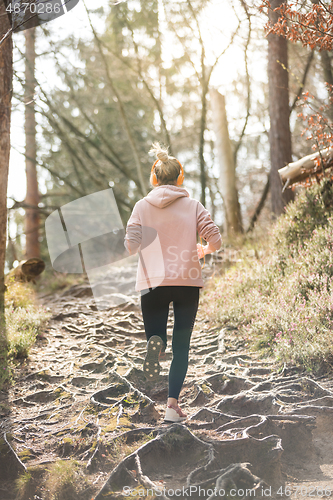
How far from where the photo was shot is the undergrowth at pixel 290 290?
424 cm

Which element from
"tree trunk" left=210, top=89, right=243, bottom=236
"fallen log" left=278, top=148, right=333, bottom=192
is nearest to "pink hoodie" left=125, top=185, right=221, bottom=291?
"fallen log" left=278, top=148, right=333, bottom=192

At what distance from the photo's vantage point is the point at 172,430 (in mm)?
2975

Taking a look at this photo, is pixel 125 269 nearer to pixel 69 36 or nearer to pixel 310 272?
pixel 310 272

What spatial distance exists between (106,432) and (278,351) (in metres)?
2.20

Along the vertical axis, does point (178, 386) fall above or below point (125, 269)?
below

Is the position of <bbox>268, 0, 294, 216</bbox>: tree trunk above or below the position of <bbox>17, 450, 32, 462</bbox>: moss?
Result: above

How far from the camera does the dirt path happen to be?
252cm

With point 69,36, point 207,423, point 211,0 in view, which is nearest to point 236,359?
point 207,423

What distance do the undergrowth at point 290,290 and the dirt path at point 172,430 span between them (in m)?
0.33

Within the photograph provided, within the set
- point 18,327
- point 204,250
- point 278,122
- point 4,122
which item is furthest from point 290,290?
point 278,122

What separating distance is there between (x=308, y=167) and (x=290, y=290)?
9.90ft

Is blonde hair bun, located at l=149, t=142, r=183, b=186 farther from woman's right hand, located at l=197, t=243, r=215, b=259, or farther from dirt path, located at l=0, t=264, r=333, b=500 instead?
dirt path, located at l=0, t=264, r=333, b=500

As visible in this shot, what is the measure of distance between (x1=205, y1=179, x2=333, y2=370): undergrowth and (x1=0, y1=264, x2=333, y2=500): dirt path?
12.8 inches

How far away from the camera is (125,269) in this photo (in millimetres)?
11117
